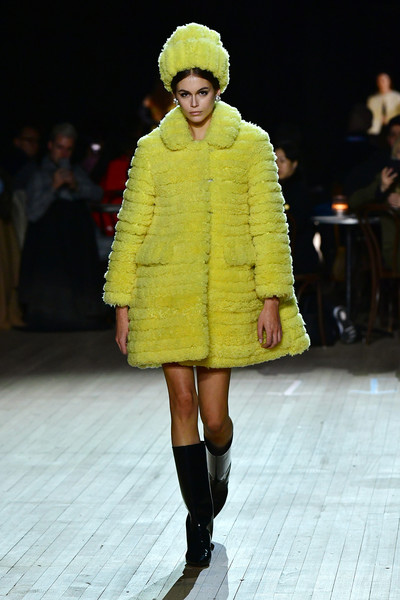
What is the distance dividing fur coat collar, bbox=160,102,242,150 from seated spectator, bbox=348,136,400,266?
4646 mm

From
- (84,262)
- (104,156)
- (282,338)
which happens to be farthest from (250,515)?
(104,156)

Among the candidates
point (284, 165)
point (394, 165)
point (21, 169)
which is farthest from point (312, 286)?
point (21, 169)

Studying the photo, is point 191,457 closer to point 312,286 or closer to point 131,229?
point 131,229

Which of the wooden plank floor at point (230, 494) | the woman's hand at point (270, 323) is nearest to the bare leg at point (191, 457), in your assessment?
the wooden plank floor at point (230, 494)

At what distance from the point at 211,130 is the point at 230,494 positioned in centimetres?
155

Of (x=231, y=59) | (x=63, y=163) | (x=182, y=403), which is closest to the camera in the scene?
(x=182, y=403)

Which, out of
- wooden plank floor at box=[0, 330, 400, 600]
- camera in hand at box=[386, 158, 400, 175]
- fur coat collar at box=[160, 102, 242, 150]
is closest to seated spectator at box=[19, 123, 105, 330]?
wooden plank floor at box=[0, 330, 400, 600]

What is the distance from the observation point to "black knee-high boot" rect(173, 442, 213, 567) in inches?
160

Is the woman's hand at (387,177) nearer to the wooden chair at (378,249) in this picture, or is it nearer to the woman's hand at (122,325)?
the wooden chair at (378,249)

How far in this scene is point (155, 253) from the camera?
3.97m

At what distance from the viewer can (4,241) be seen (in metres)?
9.66

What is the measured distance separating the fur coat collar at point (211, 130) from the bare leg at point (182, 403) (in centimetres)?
68

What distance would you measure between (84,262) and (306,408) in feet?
11.1

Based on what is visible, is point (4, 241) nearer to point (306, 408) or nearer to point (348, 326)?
point (348, 326)
